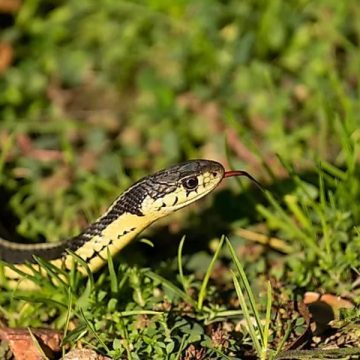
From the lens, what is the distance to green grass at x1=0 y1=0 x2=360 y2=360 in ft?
9.40

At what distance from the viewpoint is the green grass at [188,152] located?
2865 mm

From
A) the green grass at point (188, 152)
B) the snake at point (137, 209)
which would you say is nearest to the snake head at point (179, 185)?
the snake at point (137, 209)

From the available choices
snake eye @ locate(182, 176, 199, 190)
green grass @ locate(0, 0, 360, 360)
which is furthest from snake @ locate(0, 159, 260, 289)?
green grass @ locate(0, 0, 360, 360)

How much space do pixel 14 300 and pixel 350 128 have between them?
159 centimetres

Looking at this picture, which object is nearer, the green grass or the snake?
the green grass

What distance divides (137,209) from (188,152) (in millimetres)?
1127

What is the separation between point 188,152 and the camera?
13.4 feet

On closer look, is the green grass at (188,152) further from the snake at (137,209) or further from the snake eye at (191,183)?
the snake eye at (191,183)

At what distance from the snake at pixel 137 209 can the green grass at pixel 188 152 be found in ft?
0.34

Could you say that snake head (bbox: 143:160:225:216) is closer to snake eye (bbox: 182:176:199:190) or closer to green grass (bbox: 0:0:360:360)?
snake eye (bbox: 182:176:199:190)

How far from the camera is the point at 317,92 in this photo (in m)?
4.05

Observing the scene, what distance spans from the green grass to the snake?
104mm

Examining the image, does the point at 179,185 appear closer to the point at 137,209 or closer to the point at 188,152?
the point at 137,209

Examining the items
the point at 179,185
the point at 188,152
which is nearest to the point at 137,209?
the point at 179,185
